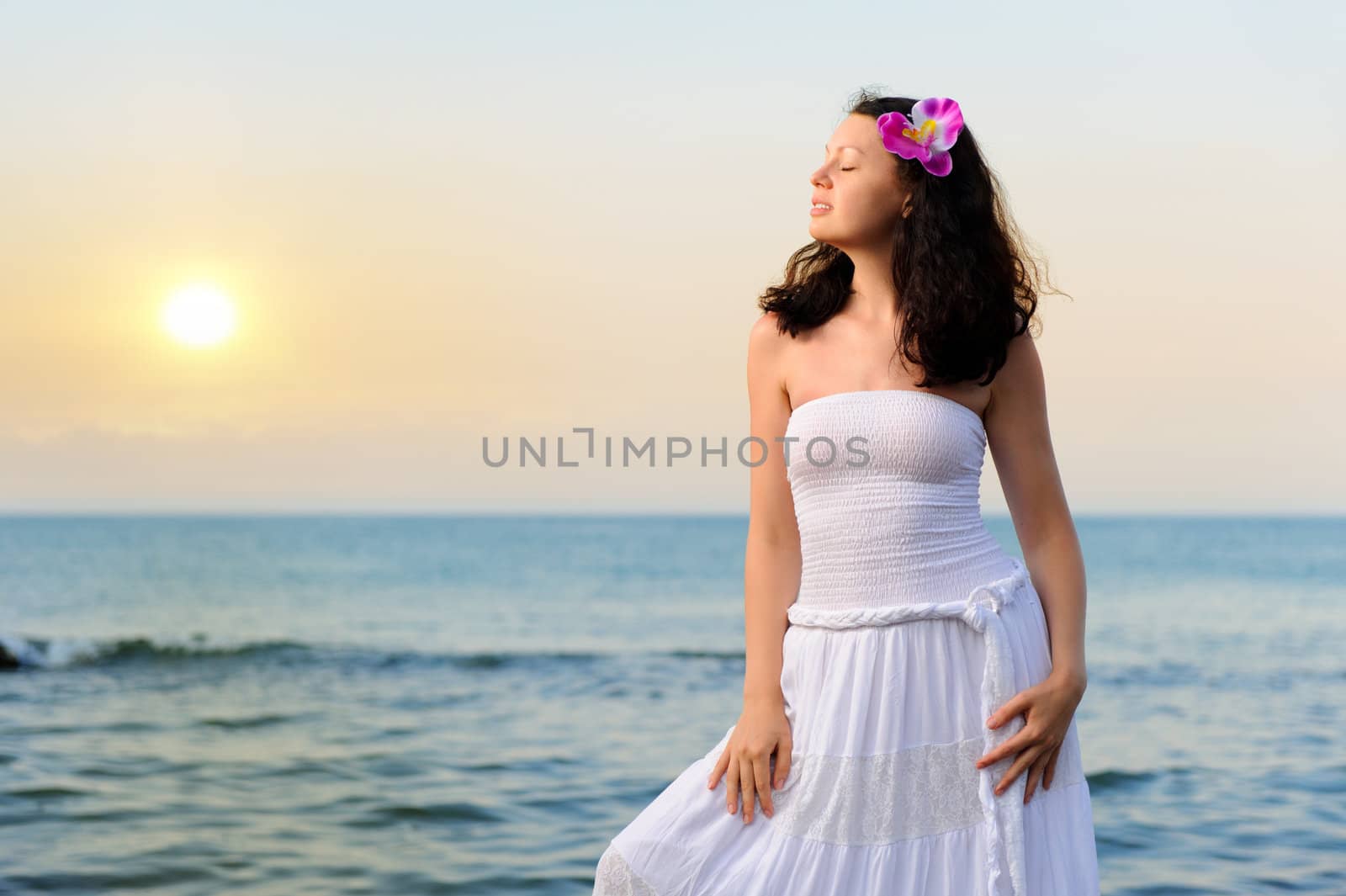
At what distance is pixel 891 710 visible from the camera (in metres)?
1.80

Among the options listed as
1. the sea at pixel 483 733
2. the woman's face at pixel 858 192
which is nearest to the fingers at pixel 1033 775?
the woman's face at pixel 858 192

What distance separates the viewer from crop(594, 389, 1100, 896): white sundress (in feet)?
5.84

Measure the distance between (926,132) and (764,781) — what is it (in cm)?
97

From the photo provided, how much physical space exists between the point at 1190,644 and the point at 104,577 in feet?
73.0

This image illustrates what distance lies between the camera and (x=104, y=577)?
27.6 m

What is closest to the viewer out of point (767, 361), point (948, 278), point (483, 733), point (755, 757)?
point (755, 757)

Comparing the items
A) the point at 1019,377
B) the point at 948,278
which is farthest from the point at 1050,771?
the point at 948,278

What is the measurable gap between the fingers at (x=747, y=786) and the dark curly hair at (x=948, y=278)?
60 centimetres

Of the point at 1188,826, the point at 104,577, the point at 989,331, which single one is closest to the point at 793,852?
the point at 989,331

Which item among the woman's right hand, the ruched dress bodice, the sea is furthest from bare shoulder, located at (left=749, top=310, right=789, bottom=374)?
the sea

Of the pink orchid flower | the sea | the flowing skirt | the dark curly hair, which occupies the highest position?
the pink orchid flower

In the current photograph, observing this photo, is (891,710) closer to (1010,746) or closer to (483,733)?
(1010,746)

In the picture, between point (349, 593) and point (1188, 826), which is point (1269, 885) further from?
point (349, 593)

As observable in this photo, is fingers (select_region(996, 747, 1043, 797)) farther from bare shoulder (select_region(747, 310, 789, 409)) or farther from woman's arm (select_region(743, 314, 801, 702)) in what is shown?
bare shoulder (select_region(747, 310, 789, 409))
